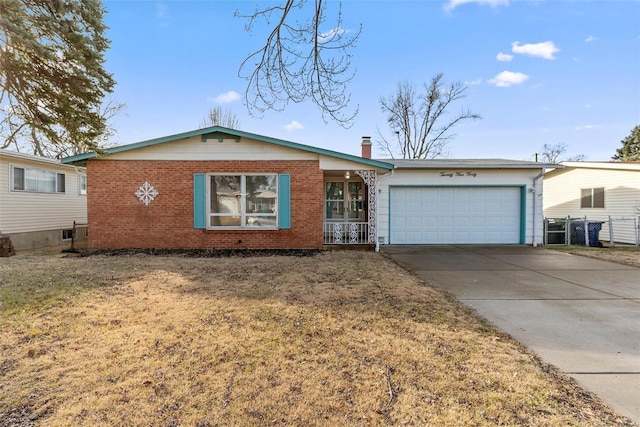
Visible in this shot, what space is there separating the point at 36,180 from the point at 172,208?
608 centimetres

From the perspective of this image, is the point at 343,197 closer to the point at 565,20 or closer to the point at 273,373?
the point at 565,20

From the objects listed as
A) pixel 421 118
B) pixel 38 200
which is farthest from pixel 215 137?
pixel 421 118

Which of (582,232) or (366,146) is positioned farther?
(366,146)

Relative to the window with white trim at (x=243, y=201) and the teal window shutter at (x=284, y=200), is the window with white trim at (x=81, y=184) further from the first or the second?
the teal window shutter at (x=284, y=200)

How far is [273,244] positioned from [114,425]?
26.6 feet

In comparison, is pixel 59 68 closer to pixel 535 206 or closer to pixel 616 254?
pixel 535 206

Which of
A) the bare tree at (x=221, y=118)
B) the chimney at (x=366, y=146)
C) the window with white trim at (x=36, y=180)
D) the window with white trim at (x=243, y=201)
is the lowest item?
the window with white trim at (x=243, y=201)

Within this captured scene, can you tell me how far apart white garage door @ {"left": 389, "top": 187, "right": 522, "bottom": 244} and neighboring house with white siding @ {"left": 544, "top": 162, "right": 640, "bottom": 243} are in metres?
3.12

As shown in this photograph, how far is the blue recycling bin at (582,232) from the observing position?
12281 mm

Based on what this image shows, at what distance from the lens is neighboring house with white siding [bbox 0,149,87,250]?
421 inches

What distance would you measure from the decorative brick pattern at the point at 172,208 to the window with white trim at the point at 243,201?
0.28 meters

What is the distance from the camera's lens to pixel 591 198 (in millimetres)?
14789

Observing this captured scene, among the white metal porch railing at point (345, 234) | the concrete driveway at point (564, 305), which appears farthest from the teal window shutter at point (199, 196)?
the concrete driveway at point (564, 305)

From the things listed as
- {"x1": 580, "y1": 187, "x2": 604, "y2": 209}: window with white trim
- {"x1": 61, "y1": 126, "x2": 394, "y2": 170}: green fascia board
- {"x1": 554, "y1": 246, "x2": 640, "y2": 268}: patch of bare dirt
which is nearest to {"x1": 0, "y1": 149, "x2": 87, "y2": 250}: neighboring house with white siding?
{"x1": 61, "y1": 126, "x2": 394, "y2": 170}: green fascia board
